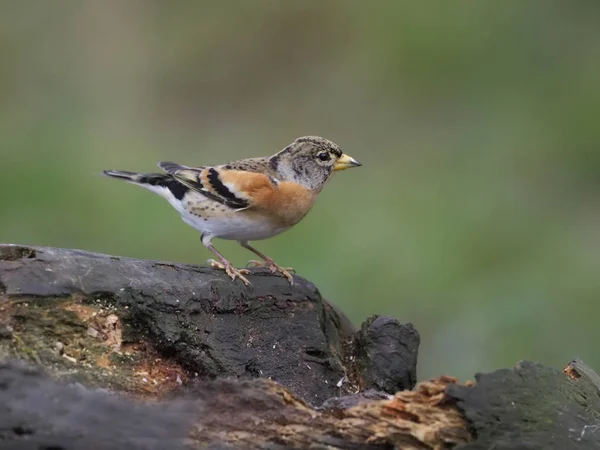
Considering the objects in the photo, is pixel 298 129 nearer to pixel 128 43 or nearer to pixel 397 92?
pixel 397 92

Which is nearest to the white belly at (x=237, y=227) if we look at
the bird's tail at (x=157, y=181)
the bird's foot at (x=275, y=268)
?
the bird's foot at (x=275, y=268)

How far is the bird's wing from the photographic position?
496 centimetres

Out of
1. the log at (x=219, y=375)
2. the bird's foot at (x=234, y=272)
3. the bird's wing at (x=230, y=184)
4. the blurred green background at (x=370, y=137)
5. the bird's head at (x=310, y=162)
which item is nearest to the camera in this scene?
the log at (x=219, y=375)

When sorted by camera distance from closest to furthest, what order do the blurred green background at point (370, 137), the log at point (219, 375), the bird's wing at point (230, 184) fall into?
the log at point (219, 375)
the bird's wing at point (230, 184)
the blurred green background at point (370, 137)

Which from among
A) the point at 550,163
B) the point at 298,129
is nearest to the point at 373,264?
A: the point at 550,163

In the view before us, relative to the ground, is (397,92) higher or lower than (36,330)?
higher

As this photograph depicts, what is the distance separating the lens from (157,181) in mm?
5477

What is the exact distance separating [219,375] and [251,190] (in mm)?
1610

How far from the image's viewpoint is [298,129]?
474 inches

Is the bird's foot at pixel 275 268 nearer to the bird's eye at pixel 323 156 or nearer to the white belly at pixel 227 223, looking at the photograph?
the white belly at pixel 227 223

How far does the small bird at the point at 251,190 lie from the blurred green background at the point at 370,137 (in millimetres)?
2653

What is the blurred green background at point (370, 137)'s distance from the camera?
27.0 feet

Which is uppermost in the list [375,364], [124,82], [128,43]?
[128,43]

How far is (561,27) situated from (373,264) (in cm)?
551
